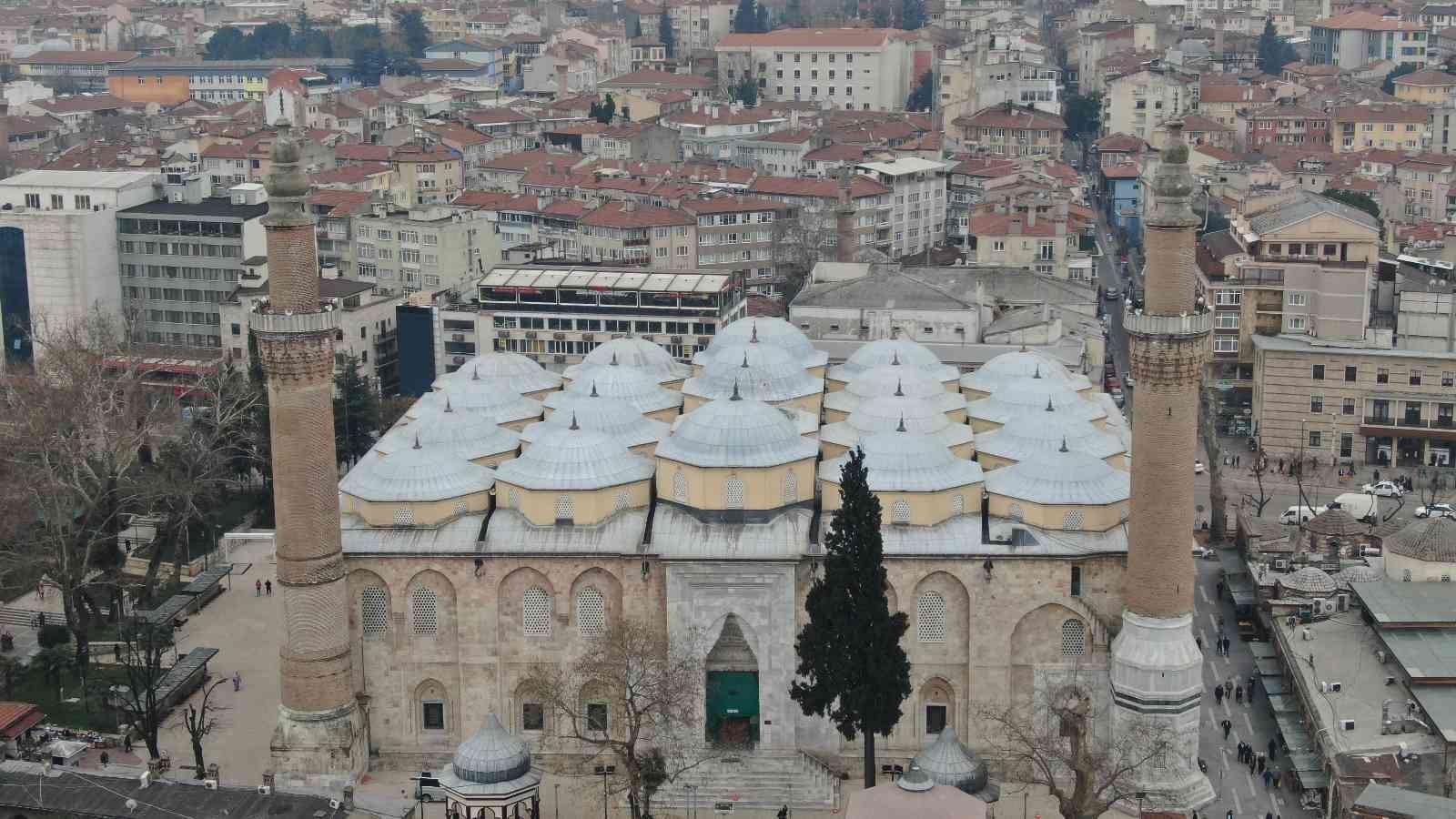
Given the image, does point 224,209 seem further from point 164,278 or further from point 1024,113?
point 1024,113

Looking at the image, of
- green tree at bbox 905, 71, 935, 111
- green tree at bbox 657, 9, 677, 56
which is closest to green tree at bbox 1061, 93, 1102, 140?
green tree at bbox 905, 71, 935, 111

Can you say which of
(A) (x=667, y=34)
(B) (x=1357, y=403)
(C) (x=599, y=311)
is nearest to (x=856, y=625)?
(B) (x=1357, y=403)

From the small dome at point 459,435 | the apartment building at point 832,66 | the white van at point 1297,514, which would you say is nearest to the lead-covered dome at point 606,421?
the small dome at point 459,435

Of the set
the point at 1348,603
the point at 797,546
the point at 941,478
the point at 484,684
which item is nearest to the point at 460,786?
the point at 484,684

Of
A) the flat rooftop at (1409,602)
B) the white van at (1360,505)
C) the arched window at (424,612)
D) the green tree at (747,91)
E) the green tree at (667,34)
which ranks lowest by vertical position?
the white van at (1360,505)

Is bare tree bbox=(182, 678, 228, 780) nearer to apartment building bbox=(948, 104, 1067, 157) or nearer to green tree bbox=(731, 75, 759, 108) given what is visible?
apartment building bbox=(948, 104, 1067, 157)

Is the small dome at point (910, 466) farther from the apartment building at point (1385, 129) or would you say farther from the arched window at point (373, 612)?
the apartment building at point (1385, 129)

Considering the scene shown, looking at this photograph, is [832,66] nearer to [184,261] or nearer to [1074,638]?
[184,261]
